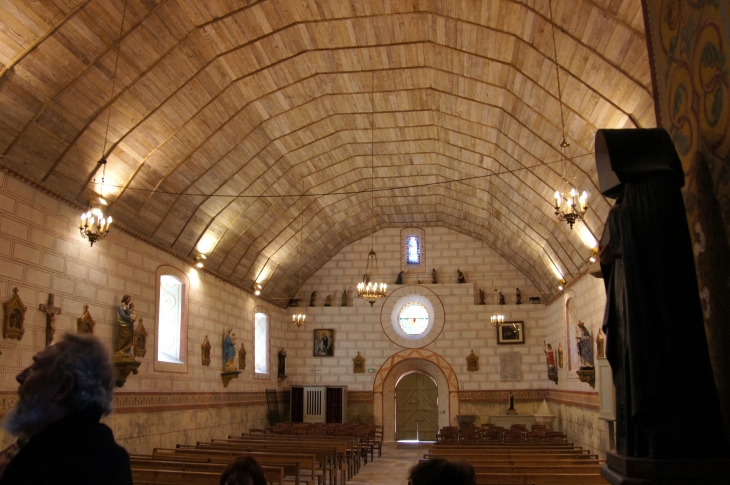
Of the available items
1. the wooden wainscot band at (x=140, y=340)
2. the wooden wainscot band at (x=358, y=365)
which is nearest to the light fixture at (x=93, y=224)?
the wooden wainscot band at (x=140, y=340)

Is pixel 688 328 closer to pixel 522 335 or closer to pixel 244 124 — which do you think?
pixel 244 124

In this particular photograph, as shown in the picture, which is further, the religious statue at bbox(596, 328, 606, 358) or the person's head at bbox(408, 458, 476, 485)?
the religious statue at bbox(596, 328, 606, 358)

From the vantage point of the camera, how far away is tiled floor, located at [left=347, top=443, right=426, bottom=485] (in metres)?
14.3

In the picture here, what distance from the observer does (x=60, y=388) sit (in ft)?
7.13

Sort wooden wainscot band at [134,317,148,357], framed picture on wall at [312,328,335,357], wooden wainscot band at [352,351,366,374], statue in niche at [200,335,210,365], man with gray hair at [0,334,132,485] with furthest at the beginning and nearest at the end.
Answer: framed picture on wall at [312,328,335,357] < wooden wainscot band at [352,351,366,374] < statue in niche at [200,335,210,365] < wooden wainscot band at [134,317,148,357] < man with gray hair at [0,334,132,485]

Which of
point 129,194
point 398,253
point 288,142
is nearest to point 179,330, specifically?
point 129,194

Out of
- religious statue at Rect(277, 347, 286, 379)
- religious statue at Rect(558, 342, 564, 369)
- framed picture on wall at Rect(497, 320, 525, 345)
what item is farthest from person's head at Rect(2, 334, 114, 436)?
framed picture on wall at Rect(497, 320, 525, 345)

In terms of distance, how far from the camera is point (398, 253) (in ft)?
85.6

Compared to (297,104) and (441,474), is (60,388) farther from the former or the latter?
(297,104)

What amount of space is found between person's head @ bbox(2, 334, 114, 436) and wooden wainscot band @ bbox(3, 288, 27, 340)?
30.6 ft

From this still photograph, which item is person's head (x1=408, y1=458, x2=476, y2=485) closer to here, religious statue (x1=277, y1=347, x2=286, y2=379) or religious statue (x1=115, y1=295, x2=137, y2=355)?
religious statue (x1=115, y1=295, x2=137, y2=355)

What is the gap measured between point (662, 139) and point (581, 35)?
24.0 ft

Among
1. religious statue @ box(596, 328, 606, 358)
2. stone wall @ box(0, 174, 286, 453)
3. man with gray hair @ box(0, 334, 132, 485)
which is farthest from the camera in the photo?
religious statue @ box(596, 328, 606, 358)

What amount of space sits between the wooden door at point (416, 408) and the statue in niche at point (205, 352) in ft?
33.9
